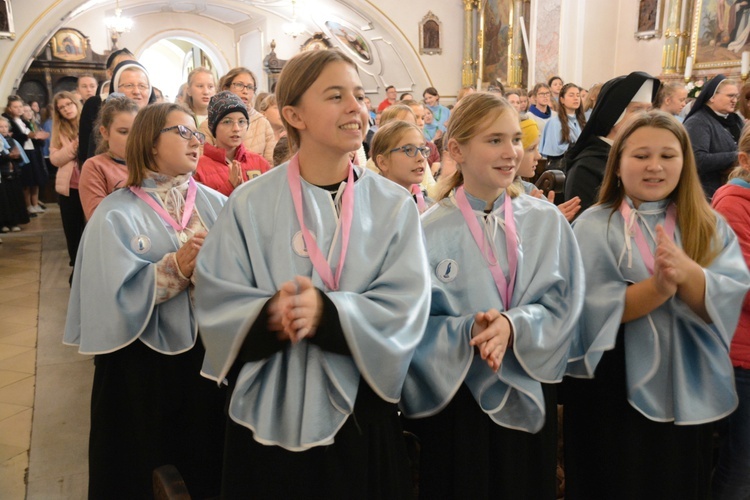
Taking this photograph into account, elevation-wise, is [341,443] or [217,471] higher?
[341,443]

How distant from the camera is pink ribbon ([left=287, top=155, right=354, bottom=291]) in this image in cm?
157

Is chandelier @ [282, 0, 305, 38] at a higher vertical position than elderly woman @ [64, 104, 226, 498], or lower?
higher

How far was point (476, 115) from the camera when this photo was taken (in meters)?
1.89

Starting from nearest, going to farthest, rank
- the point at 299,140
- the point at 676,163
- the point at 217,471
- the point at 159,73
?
the point at 299,140, the point at 676,163, the point at 217,471, the point at 159,73

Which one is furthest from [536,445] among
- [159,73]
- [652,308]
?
[159,73]

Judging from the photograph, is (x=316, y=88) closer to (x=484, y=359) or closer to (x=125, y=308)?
(x=484, y=359)

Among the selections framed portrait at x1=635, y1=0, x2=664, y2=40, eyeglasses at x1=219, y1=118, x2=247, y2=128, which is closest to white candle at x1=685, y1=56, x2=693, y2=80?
framed portrait at x1=635, y1=0, x2=664, y2=40

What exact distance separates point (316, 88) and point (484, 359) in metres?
0.84

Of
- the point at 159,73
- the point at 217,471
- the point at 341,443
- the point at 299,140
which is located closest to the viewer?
the point at 341,443

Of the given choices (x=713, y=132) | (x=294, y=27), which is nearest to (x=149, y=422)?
(x=713, y=132)

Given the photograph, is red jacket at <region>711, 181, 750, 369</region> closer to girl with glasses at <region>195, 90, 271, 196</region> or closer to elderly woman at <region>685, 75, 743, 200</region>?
elderly woman at <region>685, 75, 743, 200</region>

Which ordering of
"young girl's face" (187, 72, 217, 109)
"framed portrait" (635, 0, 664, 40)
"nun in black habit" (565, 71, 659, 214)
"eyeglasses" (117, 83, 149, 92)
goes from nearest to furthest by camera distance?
"nun in black habit" (565, 71, 659, 214), "eyeglasses" (117, 83, 149, 92), "young girl's face" (187, 72, 217, 109), "framed portrait" (635, 0, 664, 40)

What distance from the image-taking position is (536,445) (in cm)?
183

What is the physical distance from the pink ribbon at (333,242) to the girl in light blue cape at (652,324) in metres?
0.81
